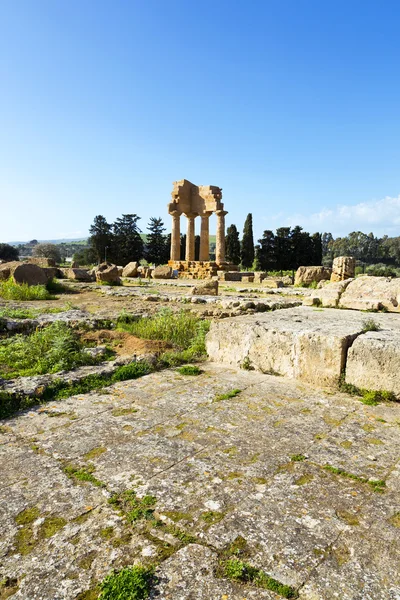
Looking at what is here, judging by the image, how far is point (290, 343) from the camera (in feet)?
15.2

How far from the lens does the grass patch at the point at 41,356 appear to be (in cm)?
500

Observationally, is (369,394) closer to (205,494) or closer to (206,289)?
(205,494)

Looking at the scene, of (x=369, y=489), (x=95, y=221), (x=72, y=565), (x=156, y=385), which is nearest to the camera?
(x=72, y=565)

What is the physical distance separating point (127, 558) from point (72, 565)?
238 mm

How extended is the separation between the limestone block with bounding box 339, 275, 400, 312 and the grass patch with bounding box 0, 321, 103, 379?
4244 mm

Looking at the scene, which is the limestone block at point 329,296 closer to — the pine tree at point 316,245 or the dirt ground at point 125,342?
the dirt ground at point 125,342

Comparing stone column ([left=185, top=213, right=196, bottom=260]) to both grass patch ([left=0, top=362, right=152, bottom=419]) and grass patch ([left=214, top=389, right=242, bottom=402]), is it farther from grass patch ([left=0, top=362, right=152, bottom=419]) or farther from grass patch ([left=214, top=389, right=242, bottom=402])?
grass patch ([left=214, top=389, right=242, bottom=402])

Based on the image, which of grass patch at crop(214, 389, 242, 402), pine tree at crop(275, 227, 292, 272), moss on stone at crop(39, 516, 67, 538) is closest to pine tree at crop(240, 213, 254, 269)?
pine tree at crop(275, 227, 292, 272)

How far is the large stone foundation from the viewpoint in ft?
89.9

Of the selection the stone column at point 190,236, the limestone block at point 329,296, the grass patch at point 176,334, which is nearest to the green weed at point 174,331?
the grass patch at point 176,334

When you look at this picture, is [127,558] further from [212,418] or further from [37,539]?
[212,418]

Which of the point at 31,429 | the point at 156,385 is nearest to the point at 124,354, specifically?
the point at 156,385

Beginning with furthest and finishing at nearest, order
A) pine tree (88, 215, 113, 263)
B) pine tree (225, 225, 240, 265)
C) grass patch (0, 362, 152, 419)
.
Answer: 1. pine tree (88, 215, 113, 263)
2. pine tree (225, 225, 240, 265)
3. grass patch (0, 362, 152, 419)

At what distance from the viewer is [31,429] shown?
3.30 m
